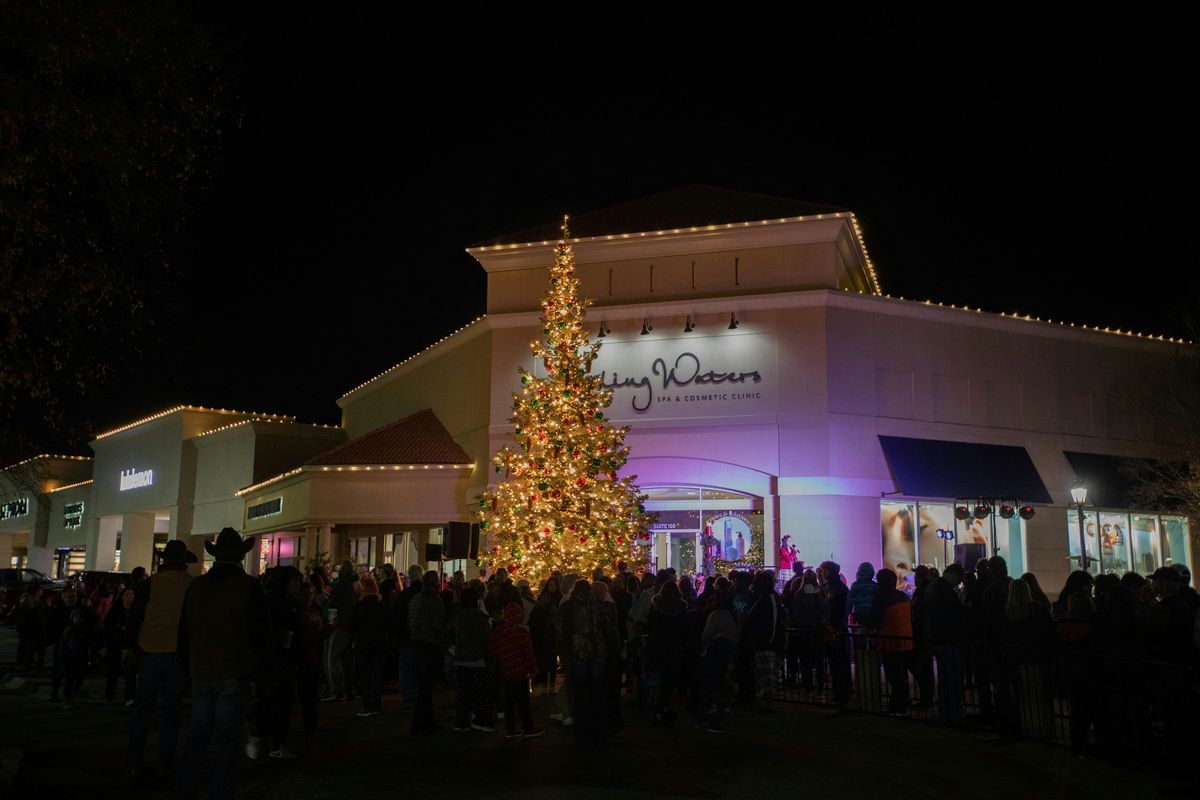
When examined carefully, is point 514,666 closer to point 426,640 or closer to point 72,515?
point 426,640

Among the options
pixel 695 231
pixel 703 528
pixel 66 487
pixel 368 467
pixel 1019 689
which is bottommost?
pixel 1019 689

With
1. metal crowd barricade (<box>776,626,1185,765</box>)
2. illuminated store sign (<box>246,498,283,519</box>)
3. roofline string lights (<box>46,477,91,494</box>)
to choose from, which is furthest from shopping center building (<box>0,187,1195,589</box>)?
roofline string lights (<box>46,477,91,494</box>)

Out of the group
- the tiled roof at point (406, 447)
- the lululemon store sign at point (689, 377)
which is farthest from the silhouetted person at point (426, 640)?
the tiled roof at point (406, 447)

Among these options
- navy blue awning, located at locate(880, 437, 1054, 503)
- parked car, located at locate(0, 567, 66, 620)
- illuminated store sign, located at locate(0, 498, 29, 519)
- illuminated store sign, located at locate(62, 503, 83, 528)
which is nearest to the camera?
navy blue awning, located at locate(880, 437, 1054, 503)

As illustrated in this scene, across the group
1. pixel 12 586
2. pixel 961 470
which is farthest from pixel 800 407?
pixel 12 586

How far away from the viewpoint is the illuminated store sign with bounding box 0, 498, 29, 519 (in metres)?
65.4

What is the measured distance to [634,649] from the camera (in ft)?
48.1

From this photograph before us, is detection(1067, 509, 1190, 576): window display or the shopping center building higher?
the shopping center building

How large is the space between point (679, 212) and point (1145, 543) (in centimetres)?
1667

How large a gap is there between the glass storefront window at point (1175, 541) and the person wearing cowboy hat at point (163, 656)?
30.3m

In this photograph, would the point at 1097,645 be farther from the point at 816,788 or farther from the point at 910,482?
the point at 910,482

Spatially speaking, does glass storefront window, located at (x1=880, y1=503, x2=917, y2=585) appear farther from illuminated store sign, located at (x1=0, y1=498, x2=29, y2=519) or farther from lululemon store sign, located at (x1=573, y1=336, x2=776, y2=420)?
illuminated store sign, located at (x1=0, y1=498, x2=29, y2=519)

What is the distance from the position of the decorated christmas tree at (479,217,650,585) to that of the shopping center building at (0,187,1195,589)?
16.9 ft

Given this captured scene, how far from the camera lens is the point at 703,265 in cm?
2966
